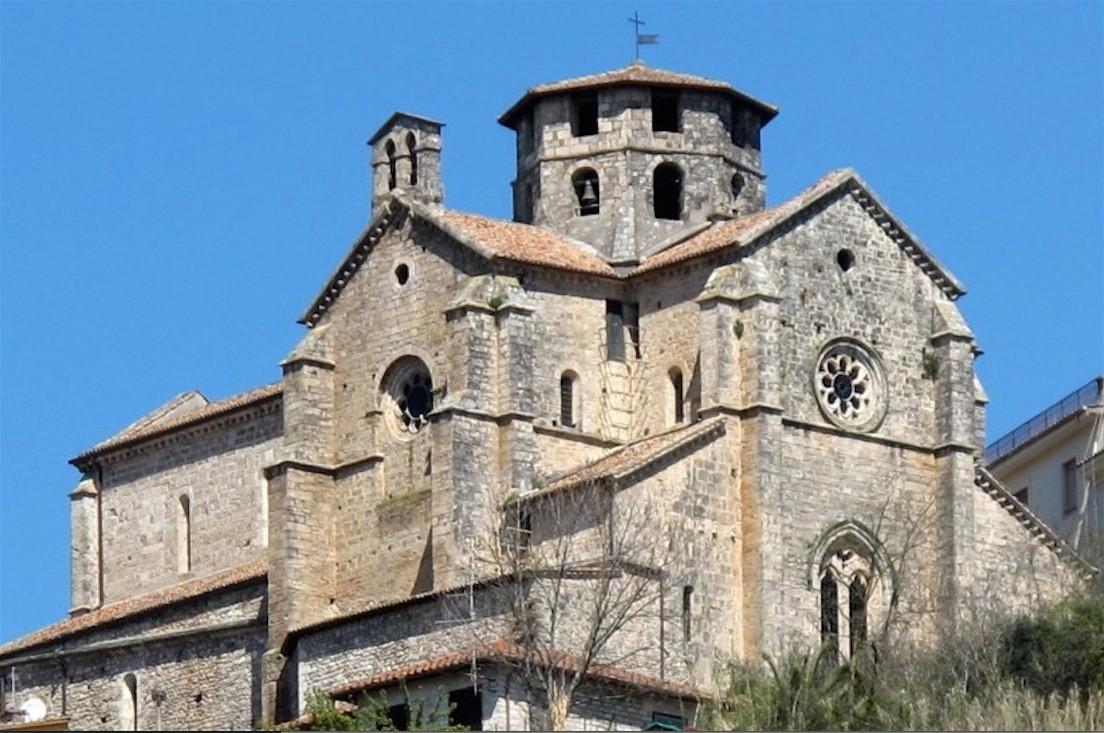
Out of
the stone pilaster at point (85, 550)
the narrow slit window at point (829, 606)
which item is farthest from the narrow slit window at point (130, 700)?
the narrow slit window at point (829, 606)

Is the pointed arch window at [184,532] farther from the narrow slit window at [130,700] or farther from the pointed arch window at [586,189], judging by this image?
the pointed arch window at [586,189]

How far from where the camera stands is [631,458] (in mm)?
71688

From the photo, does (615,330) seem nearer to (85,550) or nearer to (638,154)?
(638,154)

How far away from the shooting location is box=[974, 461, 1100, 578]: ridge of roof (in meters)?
75.3

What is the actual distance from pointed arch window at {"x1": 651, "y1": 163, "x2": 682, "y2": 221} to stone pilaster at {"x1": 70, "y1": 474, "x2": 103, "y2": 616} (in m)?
13.2

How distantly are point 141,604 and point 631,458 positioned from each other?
1285 centimetres

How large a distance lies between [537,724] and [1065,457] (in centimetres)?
2209

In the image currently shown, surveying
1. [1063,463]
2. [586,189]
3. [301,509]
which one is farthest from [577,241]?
[1063,463]

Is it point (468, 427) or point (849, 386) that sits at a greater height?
point (849, 386)

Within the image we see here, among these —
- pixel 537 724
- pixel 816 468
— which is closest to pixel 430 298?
pixel 816 468

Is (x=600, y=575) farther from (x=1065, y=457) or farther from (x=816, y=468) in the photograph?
(x=1065, y=457)

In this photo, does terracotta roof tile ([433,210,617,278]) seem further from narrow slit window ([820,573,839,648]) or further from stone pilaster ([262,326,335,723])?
narrow slit window ([820,573,839,648])

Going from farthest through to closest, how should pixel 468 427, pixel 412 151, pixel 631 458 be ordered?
1. pixel 412 151
2. pixel 468 427
3. pixel 631 458

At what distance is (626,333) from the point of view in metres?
75.6
